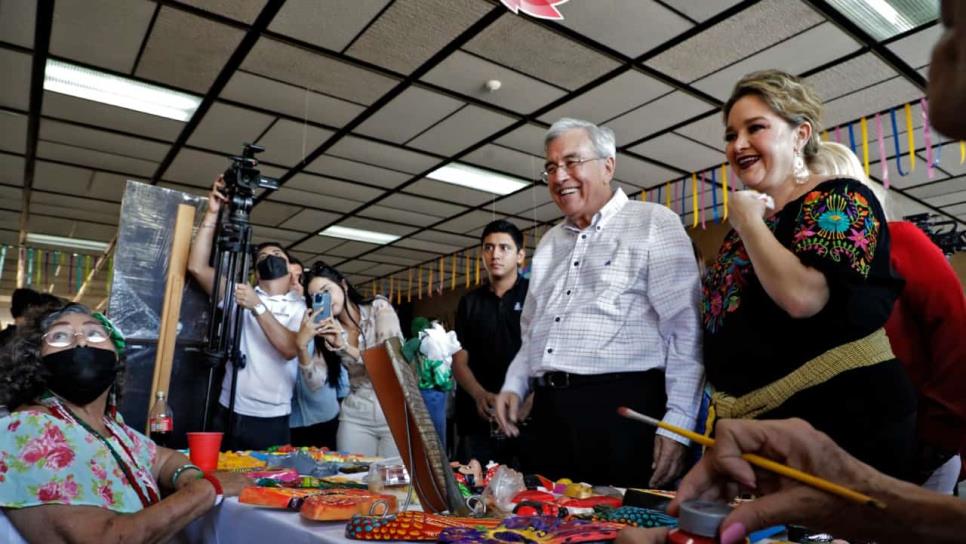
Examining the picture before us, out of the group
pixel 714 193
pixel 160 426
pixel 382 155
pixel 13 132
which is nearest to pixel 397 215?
pixel 382 155

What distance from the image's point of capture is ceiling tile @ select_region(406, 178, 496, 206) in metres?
6.25

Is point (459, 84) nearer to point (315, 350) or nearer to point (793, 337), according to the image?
point (315, 350)

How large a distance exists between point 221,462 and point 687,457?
48.4 inches

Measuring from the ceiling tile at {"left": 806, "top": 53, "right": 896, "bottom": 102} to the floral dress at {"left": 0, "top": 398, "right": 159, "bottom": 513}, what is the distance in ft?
13.2

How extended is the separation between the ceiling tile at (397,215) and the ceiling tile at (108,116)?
2514mm

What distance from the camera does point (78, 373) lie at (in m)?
1.44

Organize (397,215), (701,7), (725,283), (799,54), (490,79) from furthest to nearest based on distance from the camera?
(397,215) → (490,79) → (799,54) → (701,7) → (725,283)

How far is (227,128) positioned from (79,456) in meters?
4.13

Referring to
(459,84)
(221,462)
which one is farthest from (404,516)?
(459,84)

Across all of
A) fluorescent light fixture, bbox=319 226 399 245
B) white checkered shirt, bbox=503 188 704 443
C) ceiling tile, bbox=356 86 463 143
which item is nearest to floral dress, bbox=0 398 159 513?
white checkered shirt, bbox=503 188 704 443

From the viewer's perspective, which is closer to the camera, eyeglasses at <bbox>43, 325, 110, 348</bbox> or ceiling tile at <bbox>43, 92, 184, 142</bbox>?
eyeglasses at <bbox>43, 325, 110, 348</bbox>

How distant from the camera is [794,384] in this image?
1.15m

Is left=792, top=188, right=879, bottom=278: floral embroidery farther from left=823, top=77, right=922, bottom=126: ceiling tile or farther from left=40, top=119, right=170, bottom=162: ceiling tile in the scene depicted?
left=40, top=119, right=170, bottom=162: ceiling tile

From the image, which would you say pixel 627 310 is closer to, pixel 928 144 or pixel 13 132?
pixel 928 144
